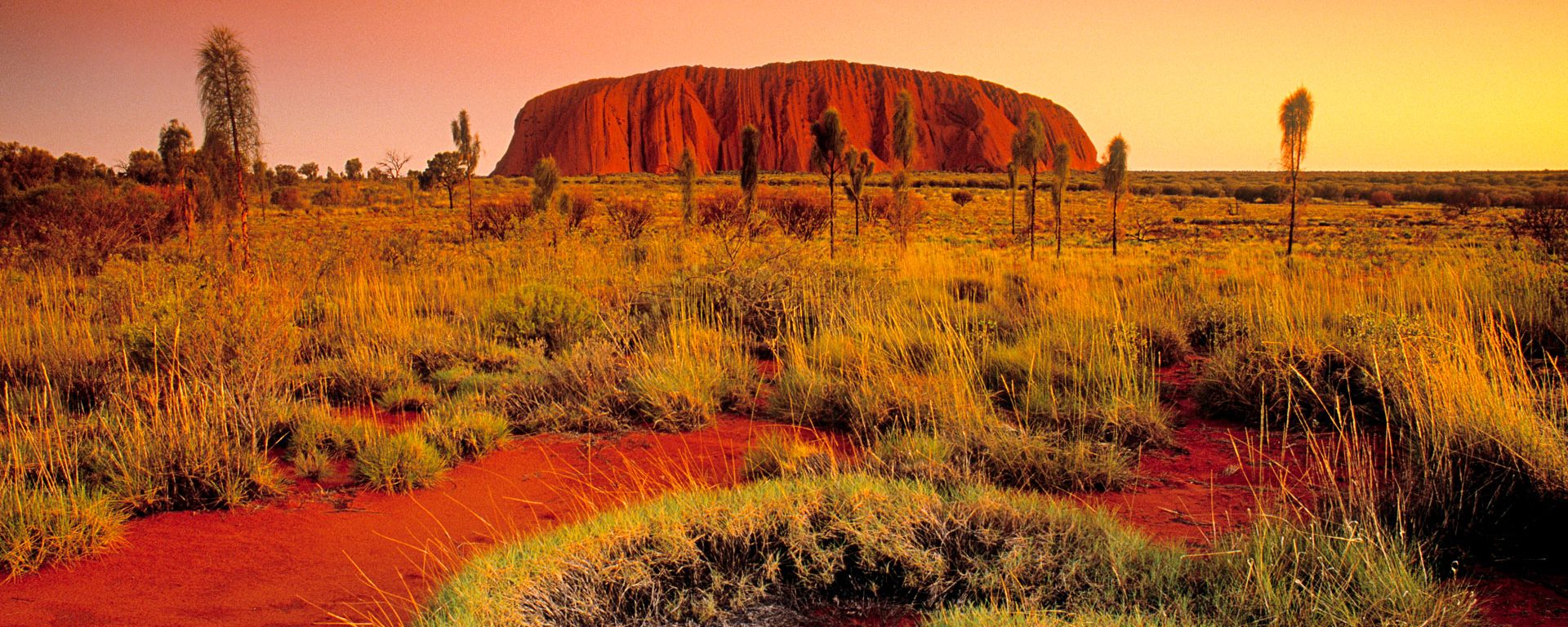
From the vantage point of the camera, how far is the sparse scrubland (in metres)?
2.67

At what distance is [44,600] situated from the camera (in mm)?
2805

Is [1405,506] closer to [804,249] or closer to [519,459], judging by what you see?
[519,459]

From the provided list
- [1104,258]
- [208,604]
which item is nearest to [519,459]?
[208,604]

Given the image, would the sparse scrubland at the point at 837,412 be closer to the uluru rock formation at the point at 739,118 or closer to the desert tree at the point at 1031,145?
the desert tree at the point at 1031,145

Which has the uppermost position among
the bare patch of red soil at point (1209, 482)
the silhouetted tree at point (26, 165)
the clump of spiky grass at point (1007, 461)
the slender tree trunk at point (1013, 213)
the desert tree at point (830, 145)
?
the silhouetted tree at point (26, 165)

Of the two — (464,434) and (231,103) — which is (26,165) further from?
(464,434)

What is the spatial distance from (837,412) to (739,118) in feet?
328

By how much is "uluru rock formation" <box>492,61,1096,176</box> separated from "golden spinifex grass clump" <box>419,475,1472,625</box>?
9302 centimetres

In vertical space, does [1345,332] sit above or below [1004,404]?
above

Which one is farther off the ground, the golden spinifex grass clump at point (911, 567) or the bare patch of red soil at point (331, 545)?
the golden spinifex grass clump at point (911, 567)

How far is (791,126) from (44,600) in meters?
101

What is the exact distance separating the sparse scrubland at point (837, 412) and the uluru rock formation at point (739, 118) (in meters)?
87.7

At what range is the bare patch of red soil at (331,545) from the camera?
110 inches

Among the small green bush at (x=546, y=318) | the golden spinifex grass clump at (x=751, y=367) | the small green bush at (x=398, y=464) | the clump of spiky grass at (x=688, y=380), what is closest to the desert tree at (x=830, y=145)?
the golden spinifex grass clump at (x=751, y=367)
